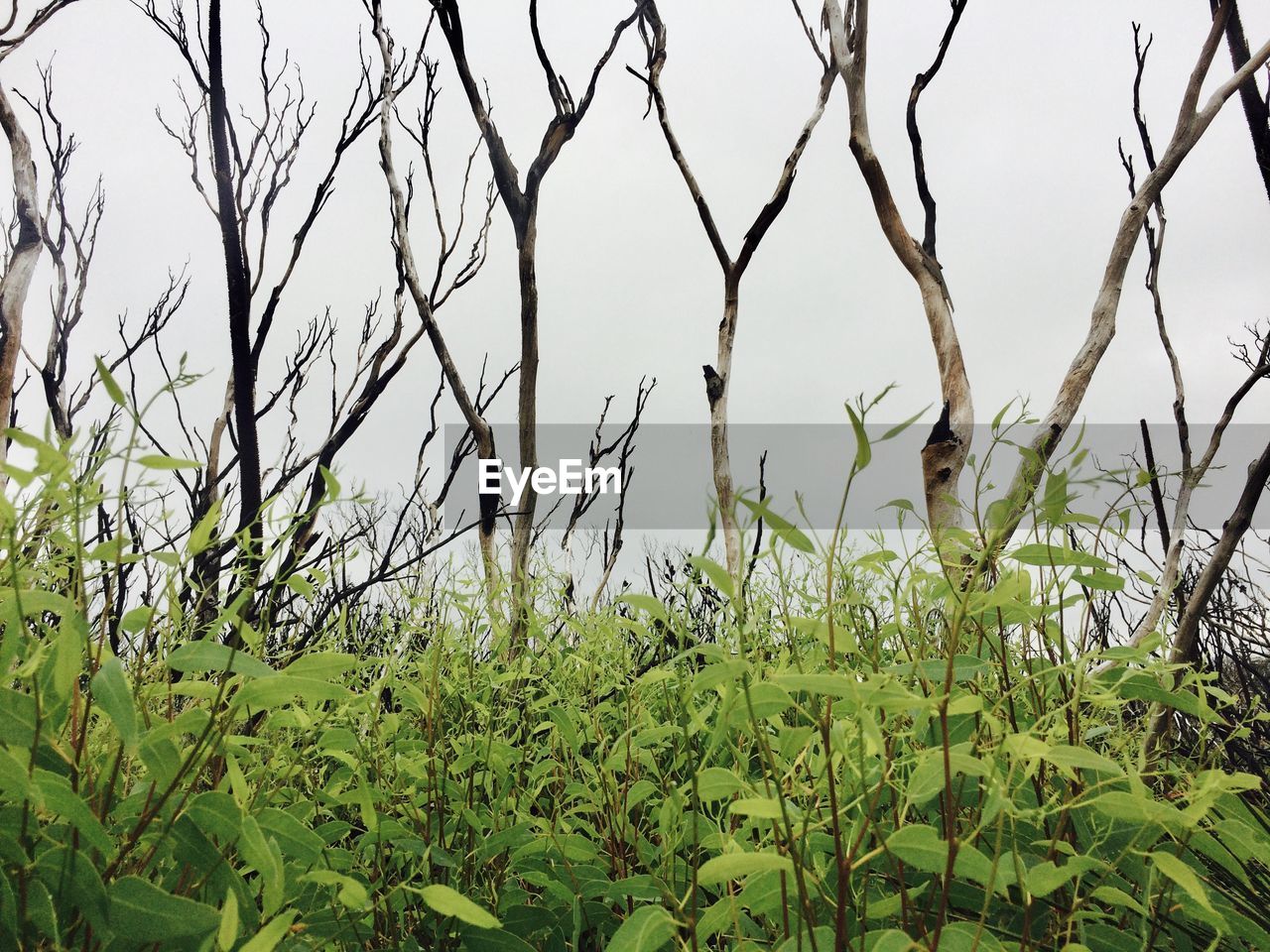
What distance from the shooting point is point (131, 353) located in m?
4.09

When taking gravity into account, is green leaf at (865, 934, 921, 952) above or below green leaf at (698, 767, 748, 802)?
below

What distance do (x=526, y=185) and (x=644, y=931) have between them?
2881mm

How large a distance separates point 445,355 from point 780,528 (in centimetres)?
254

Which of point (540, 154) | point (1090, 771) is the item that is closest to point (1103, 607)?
point (1090, 771)

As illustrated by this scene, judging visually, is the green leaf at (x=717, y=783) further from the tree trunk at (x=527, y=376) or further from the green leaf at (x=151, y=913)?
the tree trunk at (x=527, y=376)

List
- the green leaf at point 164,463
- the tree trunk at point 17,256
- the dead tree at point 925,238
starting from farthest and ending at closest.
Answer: the tree trunk at point 17,256, the dead tree at point 925,238, the green leaf at point 164,463

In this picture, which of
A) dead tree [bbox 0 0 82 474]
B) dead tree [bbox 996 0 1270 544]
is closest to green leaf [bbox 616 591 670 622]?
dead tree [bbox 996 0 1270 544]

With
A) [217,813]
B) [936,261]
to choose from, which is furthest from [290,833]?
[936,261]

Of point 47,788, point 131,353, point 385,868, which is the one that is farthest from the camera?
point 131,353

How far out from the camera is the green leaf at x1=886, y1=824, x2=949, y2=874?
57 cm

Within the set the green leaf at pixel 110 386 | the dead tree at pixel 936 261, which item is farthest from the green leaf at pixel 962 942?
the dead tree at pixel 936 261

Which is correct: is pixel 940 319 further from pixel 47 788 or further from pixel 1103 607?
pixel 47 788

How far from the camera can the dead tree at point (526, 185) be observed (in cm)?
270

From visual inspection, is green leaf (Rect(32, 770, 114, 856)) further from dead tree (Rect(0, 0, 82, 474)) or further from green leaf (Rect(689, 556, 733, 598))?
dead tree (Rect(0, 0, 82, 474))
